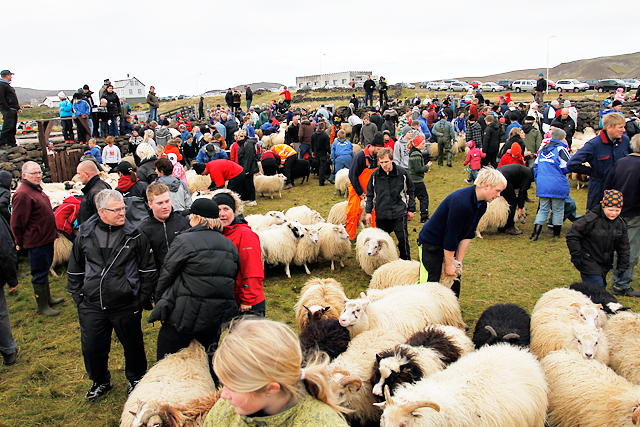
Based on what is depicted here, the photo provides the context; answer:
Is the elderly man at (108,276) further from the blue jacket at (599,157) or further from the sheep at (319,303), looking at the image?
the blue jacket at (599,157)

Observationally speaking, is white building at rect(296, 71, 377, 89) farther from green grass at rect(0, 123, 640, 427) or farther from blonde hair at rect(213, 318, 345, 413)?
blonde hair at rect(213, 318, 345, 413)

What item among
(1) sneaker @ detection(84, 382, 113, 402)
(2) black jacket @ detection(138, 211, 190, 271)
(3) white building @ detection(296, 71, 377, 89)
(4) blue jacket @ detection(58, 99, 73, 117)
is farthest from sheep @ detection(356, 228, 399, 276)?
(3) white building @ detection(296, 71, 377, 89)

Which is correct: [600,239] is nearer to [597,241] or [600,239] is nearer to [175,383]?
[597,241]

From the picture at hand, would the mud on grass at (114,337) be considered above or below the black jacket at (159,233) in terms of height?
below

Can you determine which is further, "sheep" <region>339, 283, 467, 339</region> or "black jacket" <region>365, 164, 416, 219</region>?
"black jacket" <region>365, 164, 416, 219</region>

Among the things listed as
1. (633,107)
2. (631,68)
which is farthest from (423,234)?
(631,68)

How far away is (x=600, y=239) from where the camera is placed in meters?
4.88

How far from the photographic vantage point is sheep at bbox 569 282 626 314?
163 inches

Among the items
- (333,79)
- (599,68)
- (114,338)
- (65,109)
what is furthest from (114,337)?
(599,68)

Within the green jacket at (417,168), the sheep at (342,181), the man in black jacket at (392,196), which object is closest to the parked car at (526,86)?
the sheep at (342,181)

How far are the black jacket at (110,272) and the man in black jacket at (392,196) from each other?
3.59m

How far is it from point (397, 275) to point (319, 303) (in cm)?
138

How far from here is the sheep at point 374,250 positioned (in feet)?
20.8

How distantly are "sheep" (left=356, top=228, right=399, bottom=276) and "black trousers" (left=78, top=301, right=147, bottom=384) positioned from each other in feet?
12.2
